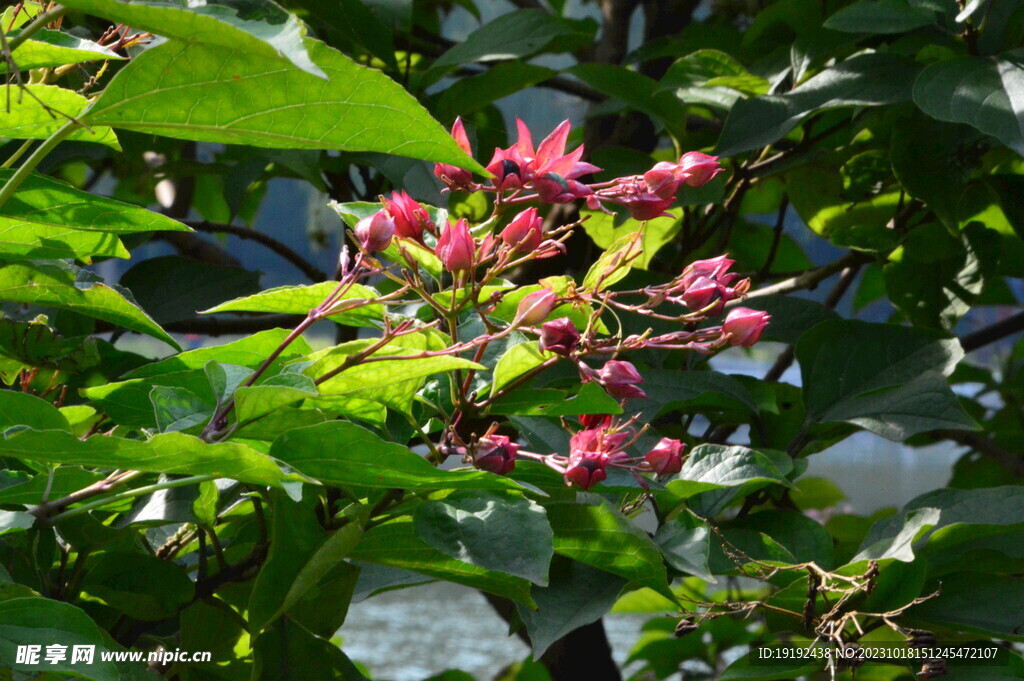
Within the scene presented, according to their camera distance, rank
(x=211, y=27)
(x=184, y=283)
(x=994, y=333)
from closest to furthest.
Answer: (x=211, y=27) < (x=184, y=283) < (x=994, y=333)

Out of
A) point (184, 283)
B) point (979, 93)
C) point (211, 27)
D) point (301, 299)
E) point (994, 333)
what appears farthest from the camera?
point (994, 333)

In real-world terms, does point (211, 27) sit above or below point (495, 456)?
above

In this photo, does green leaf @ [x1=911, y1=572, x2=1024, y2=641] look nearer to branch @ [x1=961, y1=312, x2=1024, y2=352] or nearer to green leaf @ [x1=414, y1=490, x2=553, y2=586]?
green leaf @ [x1=414, y1=490, x2=553, y2=586]

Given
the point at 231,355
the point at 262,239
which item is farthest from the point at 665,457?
the point at 262,239

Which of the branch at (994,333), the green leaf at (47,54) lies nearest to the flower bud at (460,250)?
the green leaf at (47,54)

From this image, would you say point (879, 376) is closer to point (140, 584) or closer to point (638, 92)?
point (638, 92)

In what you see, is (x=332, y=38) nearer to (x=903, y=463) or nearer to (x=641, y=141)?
(x=641, y=141)

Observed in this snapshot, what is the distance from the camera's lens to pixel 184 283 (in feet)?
1.88

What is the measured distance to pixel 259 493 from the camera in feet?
0.96

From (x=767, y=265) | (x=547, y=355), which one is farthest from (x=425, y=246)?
(x=767, y=265)

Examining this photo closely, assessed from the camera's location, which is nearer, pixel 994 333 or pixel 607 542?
pixel 607 542

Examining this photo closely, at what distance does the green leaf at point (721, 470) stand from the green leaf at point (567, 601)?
0.14 ft

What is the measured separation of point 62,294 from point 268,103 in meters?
0.13

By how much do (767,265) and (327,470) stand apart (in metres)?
0.50
